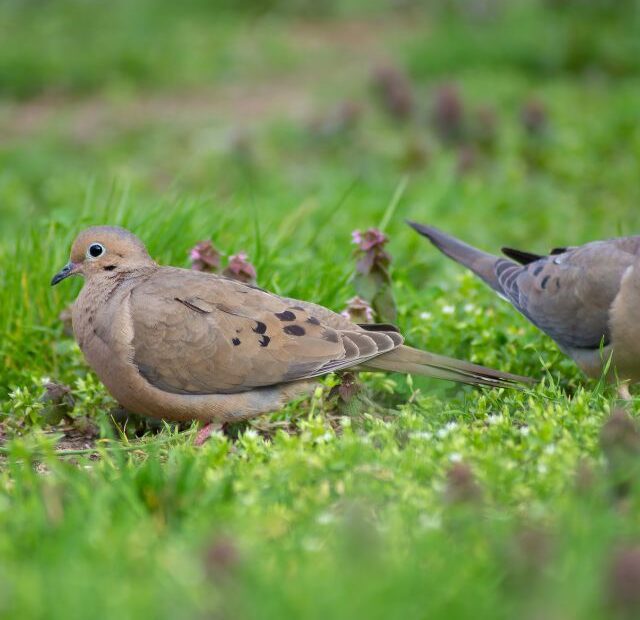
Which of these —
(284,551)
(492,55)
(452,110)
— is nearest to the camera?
(284,551)

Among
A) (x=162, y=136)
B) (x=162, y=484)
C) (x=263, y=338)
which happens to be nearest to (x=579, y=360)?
(x=263, y=338)

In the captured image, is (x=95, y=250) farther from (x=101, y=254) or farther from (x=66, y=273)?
(x=66, y=273)

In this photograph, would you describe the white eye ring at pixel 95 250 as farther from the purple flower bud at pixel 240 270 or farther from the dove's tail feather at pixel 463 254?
the dove's tail feather at pixel 463 254

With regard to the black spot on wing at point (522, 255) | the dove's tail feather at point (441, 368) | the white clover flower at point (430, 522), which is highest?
the black spot on wing at point (522, 255)

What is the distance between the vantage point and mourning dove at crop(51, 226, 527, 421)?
13.4ft

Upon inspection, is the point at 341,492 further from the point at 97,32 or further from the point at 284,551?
the point at 97,32

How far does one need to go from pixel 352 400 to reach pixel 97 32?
8.21 m

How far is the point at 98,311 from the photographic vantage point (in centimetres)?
421

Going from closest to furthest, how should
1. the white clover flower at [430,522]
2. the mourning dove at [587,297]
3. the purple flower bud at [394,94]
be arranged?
the white clover flower at [430,522], the mourning dove at [587,297], the purple flower bud at [394,94]

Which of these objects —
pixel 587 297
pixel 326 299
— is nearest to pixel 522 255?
pixel 587 297

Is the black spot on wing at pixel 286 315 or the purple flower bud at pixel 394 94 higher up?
the purple flower bud at pixel 394 94

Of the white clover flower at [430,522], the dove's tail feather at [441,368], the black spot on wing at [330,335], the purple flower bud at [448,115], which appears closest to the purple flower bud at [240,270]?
the black spot on wing at [330,335]

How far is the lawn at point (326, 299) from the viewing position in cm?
250

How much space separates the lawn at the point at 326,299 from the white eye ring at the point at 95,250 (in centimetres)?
51
